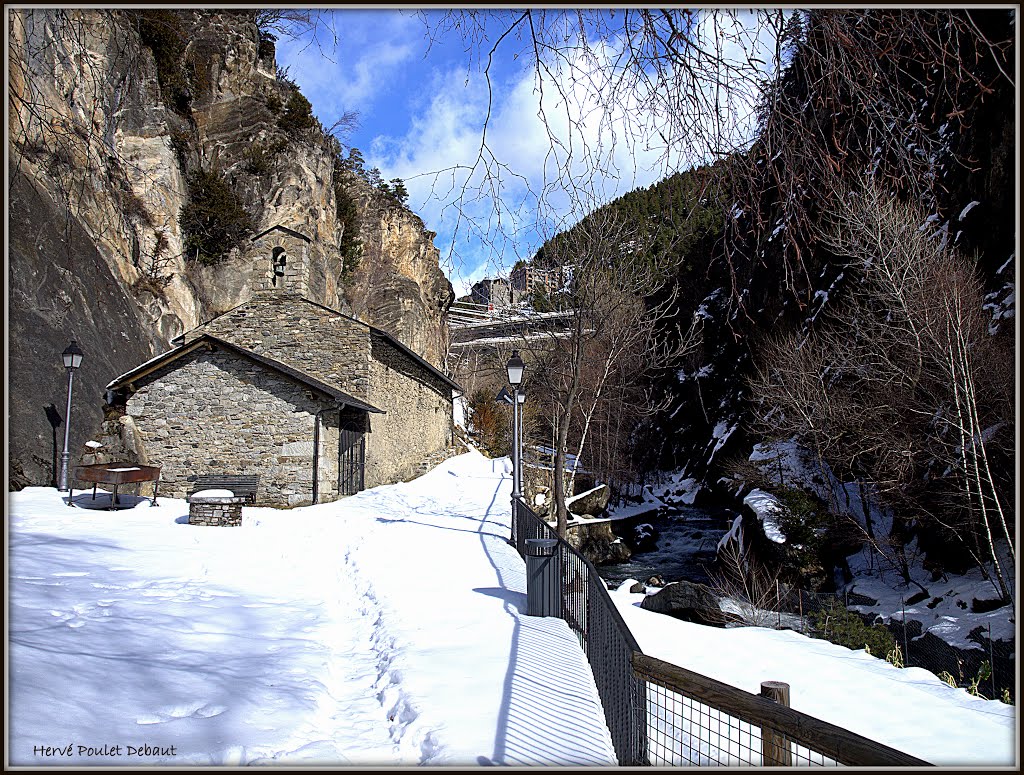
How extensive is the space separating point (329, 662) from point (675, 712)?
3.12 metres

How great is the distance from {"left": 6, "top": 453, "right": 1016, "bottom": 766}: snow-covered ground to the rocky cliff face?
14.1ft

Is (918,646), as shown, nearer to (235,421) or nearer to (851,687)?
(851,687)

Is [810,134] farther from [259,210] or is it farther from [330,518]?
[259,210]

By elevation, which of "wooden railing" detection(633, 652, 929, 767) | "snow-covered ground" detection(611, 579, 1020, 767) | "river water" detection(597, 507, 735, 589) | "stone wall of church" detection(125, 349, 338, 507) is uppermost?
"stone wall of church" detection(125, 349, 338, 507)

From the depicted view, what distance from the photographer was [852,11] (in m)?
2.75

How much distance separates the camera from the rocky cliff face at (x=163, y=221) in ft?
51.3

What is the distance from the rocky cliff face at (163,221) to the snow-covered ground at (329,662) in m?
4.29

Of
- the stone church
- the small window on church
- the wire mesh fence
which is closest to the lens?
the wire mesh fence

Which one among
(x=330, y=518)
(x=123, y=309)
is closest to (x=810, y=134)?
(x=330, y=518)

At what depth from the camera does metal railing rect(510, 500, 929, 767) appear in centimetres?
266

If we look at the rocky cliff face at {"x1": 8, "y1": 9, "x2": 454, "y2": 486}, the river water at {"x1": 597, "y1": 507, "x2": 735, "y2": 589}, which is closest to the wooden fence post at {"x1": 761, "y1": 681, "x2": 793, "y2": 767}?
the rocky cliff face at {"x1": 8, "y1": 9, "x2": 454, "y2": 486}

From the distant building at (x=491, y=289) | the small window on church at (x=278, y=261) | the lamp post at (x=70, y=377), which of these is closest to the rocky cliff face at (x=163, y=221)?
the small window on church at (x=278, y=261)

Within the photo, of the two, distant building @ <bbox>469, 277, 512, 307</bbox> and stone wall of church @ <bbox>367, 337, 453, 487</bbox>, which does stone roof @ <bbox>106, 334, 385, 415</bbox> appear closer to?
stone wall of church @ <bbox>367, 337, 453, 487</bbox>

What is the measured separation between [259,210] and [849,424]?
1000 inches
